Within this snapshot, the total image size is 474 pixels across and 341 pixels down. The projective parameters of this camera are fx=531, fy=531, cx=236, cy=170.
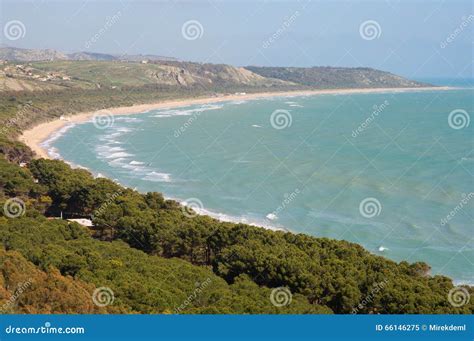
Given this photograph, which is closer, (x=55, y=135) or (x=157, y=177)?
(x=157, y=177)

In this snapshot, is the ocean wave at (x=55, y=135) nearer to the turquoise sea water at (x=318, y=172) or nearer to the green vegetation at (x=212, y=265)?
the turquoise sea water at (x=318, y=172)

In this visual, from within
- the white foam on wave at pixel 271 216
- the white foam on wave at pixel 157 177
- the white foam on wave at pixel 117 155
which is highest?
the white foam on wave at pixel 117 155

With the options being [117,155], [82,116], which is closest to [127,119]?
[82,116]

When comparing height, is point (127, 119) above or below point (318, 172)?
above

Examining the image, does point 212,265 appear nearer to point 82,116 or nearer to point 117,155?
point 117,155

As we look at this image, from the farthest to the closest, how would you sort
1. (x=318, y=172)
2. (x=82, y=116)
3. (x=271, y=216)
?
(x=82, y=116)
(x=318, y=172)
(x=271, y=216)

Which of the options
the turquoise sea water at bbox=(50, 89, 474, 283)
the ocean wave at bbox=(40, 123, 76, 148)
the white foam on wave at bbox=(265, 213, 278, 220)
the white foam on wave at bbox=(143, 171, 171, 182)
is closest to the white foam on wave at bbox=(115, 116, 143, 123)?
the turquoise sea water at bbox=(50, 89, 474, 283)

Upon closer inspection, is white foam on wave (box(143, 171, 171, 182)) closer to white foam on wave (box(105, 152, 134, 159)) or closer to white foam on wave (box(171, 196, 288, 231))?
white foam on wave (box(105, 152, 134, 159))

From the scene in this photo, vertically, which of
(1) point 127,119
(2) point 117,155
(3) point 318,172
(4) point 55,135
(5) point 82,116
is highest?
(5) point 82,116

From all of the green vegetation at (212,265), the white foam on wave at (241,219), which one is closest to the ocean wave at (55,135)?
the white foam on wave at (241,219)

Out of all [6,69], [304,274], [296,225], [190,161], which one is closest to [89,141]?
[190,161]
